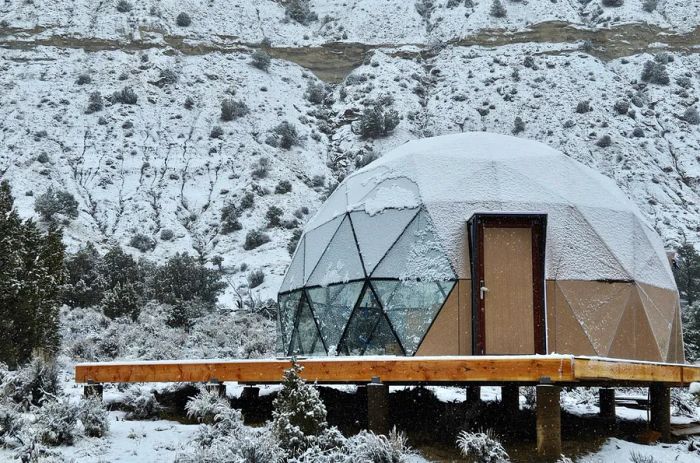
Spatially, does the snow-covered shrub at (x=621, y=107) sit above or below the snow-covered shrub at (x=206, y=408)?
above

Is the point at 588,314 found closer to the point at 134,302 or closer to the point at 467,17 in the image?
the point at 134,302

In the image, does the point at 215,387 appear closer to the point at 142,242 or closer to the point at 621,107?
the point at 142,242

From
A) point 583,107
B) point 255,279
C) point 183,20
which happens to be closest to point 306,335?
point 255,279

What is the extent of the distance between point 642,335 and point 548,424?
3783 mm

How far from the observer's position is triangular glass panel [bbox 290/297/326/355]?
11867mm

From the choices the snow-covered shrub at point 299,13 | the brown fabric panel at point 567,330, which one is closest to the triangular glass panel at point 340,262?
the brown fabric panel at point 567,330

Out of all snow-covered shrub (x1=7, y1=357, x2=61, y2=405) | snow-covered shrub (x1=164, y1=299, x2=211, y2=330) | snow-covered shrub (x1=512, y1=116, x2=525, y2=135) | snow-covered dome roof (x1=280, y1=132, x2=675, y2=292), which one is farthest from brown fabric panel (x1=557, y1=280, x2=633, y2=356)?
snow-covered shrub (x1=512, y1=116, x2=525, y2=135)

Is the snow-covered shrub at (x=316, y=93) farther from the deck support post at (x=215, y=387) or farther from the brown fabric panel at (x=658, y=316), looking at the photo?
the deck support post at (x=215, y=387)

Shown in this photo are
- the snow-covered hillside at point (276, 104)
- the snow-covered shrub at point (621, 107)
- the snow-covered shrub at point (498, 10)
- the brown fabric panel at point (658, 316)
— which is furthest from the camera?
the snow-covered shrub at point (498, 10)

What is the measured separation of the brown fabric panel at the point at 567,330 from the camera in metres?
10.4

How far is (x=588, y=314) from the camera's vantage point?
416 inches

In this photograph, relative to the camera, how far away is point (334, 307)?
11.5 metres

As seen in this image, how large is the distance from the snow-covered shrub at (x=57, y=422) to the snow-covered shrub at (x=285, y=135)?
34.7 meters

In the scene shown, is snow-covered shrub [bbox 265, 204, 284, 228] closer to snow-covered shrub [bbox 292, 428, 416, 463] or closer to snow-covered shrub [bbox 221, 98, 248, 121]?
snow-covered shrub [bbox 221, 98, 248, 121]
